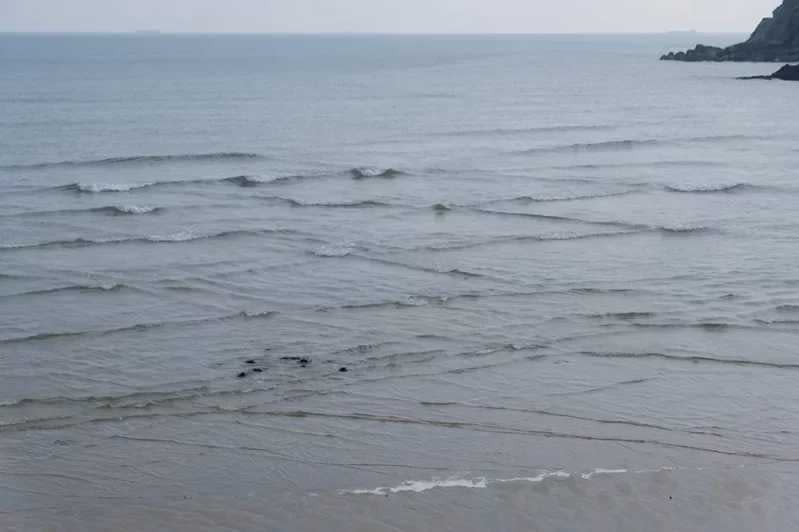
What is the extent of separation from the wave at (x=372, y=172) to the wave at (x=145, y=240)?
8711 mm

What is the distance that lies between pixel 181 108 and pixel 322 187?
95.3 ft

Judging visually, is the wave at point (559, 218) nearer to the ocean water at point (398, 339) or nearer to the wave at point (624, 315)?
the ocean water at point (398, 339)

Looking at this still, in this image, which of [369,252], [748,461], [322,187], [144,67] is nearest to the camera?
[748,461]

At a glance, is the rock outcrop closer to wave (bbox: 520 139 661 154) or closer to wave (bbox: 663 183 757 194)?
wave (bbox: 520 139 661 154)

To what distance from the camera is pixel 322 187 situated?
3147 centimetres

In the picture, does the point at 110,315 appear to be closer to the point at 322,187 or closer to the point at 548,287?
the point at 548,287

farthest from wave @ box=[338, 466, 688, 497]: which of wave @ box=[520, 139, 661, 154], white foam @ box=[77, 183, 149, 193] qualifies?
wave @ box=[520, 139, 661, 154]

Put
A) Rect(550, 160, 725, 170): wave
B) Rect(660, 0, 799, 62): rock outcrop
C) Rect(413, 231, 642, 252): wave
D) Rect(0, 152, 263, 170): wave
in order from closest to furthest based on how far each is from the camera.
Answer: Rect(413, 231, 642, 252): wave, Rect(0, 152, 263, 170): wave, Rect(550, 160, 725, 170): wave, Rect(660, 0, 799, 62): rock outcrop

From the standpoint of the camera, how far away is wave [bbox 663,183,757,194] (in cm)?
3033

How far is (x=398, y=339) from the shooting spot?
16.3m

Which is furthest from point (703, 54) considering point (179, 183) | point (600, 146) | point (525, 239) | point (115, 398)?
point (115, 398)

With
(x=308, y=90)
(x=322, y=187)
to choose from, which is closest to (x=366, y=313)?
(x=322, y=187)

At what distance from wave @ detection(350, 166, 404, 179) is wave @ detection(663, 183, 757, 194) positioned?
27.4 feet

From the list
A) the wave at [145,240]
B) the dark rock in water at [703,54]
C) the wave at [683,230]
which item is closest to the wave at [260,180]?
the wave at [145,240]
